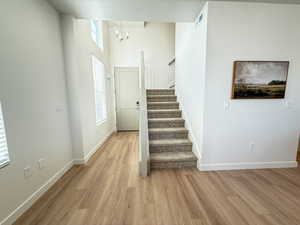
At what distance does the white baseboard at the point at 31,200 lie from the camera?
1440 mm

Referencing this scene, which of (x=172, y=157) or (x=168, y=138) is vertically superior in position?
(x=168, y=138)

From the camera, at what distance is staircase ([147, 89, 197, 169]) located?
2.52 metres

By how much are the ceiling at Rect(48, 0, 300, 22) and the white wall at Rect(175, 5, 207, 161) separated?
0.28m

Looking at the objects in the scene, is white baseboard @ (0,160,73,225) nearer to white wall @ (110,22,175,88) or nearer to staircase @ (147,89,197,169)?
staircase @ (147,89,197,169)

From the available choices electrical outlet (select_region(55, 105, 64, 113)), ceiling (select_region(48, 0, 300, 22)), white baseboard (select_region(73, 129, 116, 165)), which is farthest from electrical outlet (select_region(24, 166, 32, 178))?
ceiling (select_region(48, 0, 300, 22))

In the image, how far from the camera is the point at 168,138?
3.00 m

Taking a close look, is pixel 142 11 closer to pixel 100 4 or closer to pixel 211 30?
pixel 100 4

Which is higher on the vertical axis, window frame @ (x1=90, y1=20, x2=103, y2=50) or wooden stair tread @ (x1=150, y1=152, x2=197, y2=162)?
window frame @ (x1=90, y1=20, x2=103, y2=50)

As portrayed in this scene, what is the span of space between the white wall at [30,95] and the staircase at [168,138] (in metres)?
1.65

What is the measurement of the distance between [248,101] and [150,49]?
3861 millimetres

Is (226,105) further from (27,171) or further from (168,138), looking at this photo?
(27,171)

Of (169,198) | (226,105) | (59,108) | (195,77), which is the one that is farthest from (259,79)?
(59,108)

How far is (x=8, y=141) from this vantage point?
4.76 ft

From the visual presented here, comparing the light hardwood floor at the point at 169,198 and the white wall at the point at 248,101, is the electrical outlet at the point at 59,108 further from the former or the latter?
the white wall at the point at 248,101
